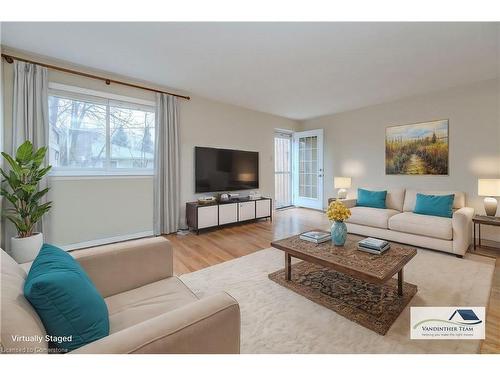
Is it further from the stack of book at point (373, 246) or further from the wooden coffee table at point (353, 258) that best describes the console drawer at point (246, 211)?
the stack of book at point (373, 246)

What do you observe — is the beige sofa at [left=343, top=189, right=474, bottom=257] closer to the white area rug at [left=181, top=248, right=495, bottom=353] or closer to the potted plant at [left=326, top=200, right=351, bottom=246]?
the white area rug at [left=181, top=248, right=495, bottom=353]

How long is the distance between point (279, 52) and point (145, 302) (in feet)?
8.85

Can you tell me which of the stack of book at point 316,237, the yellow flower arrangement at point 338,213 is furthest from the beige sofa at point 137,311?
the yellow flower arrangement at point 338,213

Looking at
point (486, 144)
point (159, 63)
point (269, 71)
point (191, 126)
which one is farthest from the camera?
point (191, 126)

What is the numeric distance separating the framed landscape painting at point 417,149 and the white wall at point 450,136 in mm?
87

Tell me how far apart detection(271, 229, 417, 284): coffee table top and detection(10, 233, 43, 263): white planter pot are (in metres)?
2.60

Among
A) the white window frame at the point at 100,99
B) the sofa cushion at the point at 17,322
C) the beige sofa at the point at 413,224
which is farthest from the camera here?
the white window frame at the point at 100,99

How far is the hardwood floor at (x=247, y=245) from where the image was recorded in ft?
5.64
